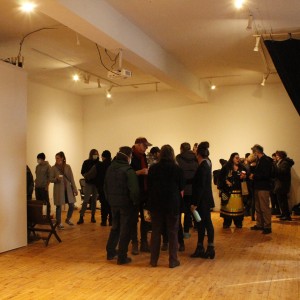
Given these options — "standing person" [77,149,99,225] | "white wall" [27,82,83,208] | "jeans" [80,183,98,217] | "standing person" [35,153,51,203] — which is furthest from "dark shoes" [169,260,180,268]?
"white wall" [27,82,83,208]

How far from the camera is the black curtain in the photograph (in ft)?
19.0

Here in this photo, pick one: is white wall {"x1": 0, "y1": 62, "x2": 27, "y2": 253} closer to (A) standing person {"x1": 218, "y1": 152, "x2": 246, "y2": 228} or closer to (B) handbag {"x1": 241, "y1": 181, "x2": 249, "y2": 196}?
(A) standing person {"x1": 218, "y1": 152, "x2": 246, "y2": 228}

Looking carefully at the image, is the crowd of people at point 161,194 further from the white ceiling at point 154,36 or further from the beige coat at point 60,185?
the white ceiling at point 154,36

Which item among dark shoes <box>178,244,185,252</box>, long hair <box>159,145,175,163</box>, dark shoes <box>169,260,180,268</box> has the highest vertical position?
long hair <box>159,145,175,163</box>

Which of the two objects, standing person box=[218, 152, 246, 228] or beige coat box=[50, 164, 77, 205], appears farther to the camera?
beige coat box=[50, 164, 77, 205]

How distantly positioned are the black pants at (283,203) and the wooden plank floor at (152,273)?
2.22 metres

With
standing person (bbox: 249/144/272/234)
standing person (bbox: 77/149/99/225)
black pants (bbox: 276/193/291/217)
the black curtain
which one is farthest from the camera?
black pants (bbox: 276/193/291/217)

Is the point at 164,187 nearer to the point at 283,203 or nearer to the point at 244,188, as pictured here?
the point at 244,188

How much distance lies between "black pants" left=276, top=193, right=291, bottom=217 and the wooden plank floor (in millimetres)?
2216

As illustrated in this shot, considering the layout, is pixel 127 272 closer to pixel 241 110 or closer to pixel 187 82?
pixel 187 82

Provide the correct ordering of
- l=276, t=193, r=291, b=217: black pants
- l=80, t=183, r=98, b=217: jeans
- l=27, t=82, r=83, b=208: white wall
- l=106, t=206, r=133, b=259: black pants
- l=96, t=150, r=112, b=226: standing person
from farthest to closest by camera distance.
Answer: l=27, t=82, r=83, b=208: white wall < l=276, t=193, r=291, b=217: black pants < l=80, t=183, r=98, b=217: jeans < l=96, t=150, r=112, b=226: standing person < l=106, t=206, r=133, b=259: black pants

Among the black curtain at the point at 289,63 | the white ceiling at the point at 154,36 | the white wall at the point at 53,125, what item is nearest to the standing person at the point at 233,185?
the white ceiling at the point at 154,36

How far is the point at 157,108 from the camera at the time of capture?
37.5ft

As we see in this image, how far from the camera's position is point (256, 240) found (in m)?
6.70
